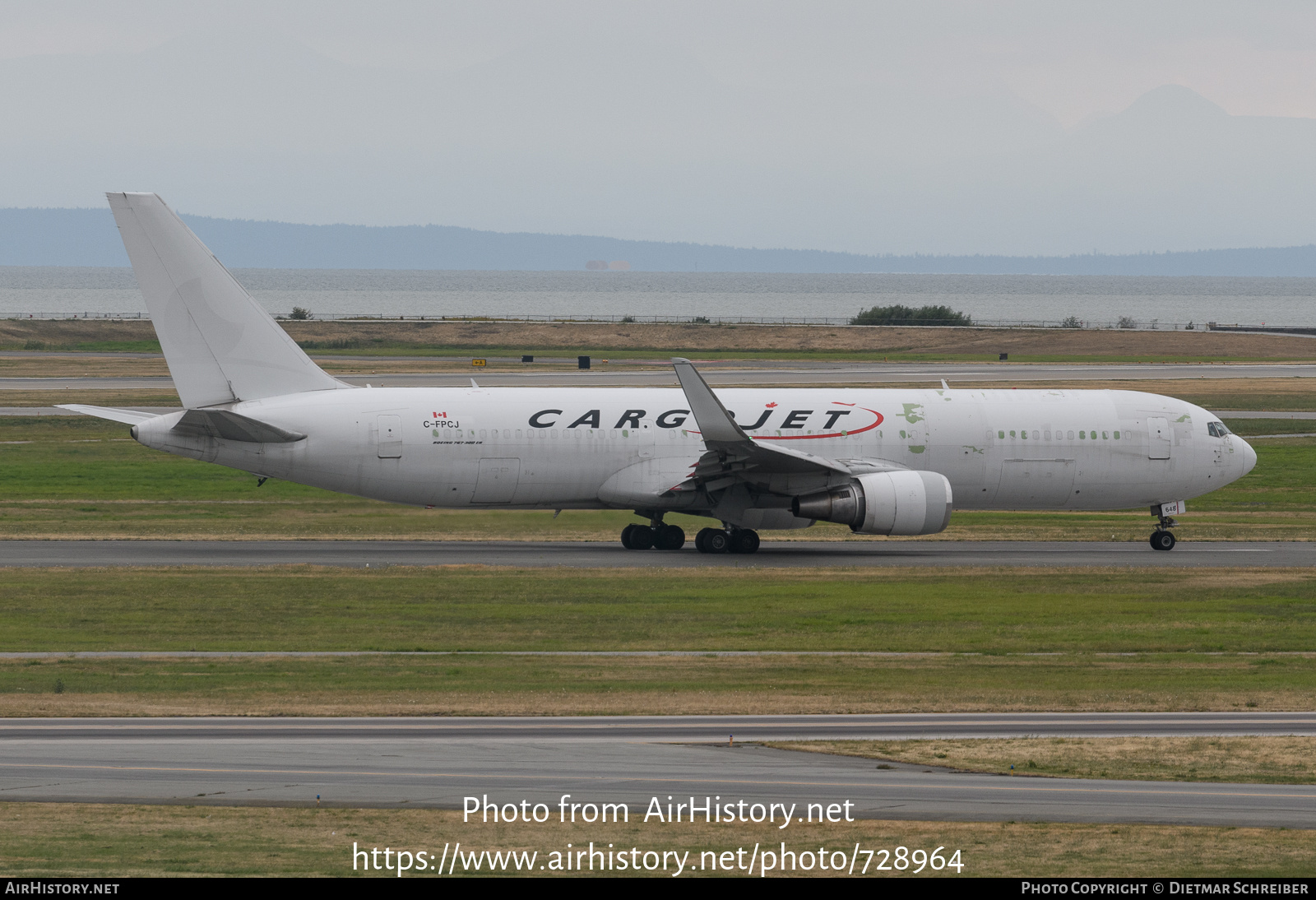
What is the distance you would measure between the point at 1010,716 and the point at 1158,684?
392 centimetres

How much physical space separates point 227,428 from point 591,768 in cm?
2298

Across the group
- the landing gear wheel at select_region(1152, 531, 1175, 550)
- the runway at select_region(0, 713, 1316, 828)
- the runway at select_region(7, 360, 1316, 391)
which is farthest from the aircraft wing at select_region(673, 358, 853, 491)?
the runway at select_region(7, 360, 1316, 391)

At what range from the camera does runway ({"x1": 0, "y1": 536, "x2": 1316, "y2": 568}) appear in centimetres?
3878

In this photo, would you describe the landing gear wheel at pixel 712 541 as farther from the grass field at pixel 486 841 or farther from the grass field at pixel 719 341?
the grass field at pixel 719 341

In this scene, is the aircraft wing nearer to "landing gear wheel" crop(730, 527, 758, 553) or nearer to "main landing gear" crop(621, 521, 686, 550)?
"landing gear wheel" crop(730, 527, 758, 553)

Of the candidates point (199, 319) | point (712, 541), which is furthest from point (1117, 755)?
point (199, 319)

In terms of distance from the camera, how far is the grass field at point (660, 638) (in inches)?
922

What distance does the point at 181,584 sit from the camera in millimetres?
34344

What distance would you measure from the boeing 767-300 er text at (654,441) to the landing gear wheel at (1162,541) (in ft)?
0.17

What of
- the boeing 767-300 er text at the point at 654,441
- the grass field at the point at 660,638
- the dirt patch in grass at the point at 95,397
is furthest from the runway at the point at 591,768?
the dirt patch in grass at the point at 95,397

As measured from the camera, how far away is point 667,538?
4222 cm

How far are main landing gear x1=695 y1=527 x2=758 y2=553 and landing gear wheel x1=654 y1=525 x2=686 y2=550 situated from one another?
1100 millimetres

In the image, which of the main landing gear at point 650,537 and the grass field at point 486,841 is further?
the main landing gear at point 650,537
